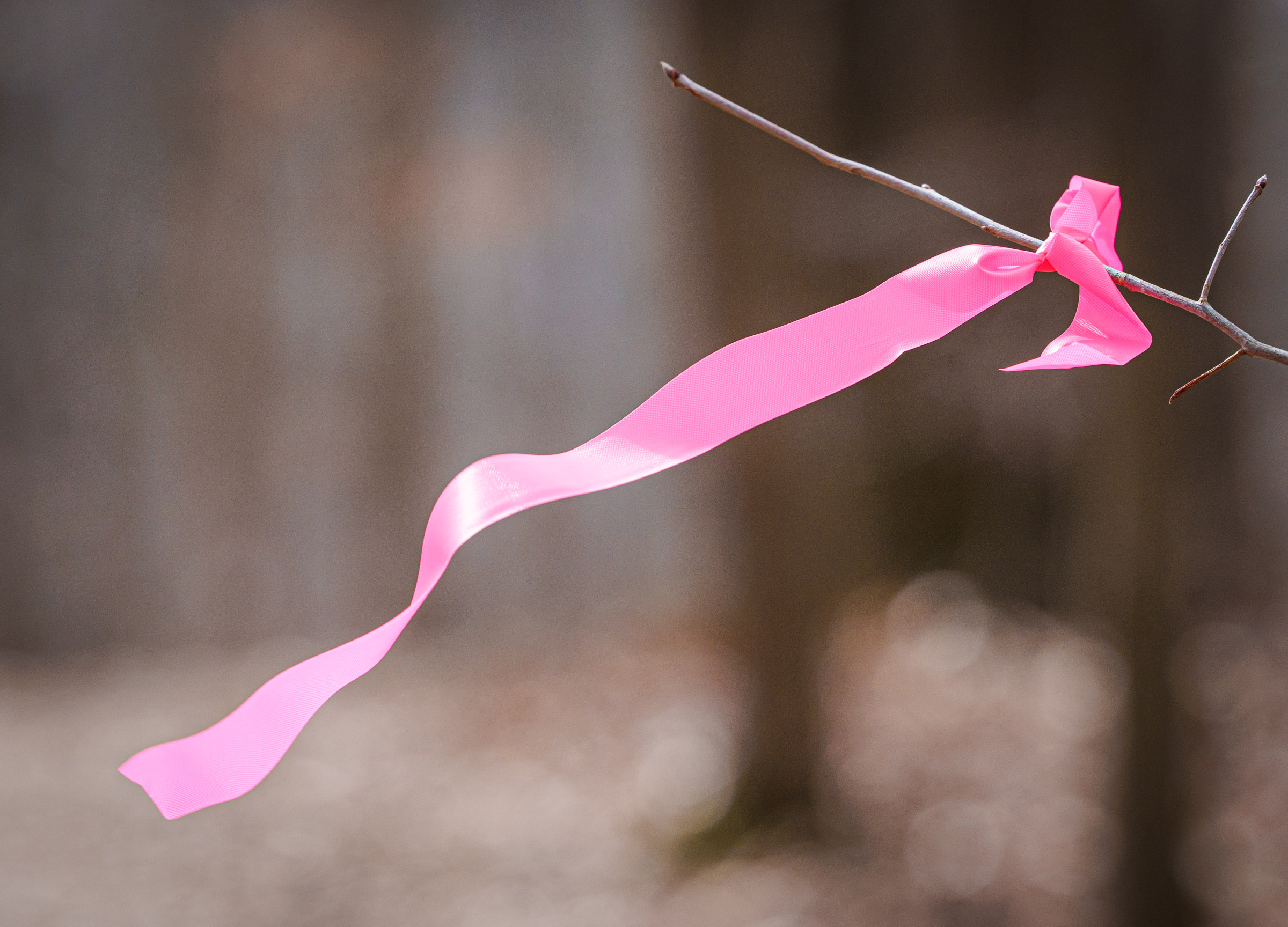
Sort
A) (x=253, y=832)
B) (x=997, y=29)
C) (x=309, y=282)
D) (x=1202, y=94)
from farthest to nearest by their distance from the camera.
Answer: (x=309, y=282) < (x=253, y=832) < (x=997, y=29) < (x=1202, y=94)

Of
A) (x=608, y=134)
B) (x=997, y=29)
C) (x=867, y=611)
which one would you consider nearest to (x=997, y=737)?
(x=867, y=611)

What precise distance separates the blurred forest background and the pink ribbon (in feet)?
1.98

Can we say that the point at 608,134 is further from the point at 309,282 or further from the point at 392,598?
the point at 392,598

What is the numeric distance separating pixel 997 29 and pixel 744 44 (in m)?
0.28

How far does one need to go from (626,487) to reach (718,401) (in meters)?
1.49

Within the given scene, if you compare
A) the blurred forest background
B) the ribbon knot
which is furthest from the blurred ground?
the ribbon knot

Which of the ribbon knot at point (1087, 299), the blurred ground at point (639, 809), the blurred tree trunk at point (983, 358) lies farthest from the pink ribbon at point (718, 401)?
the blurred ground at point (639, 809)

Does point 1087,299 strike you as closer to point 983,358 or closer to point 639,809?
point 983,358

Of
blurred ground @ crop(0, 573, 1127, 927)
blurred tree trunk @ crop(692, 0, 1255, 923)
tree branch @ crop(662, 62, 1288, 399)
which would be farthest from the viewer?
blurred ground @ crop(0, 573, 1127, 927)

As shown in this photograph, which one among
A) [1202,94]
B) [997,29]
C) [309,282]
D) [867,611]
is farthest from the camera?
[309,282]

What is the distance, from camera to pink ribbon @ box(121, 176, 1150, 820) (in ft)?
0.86

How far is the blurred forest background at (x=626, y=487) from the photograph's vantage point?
83cm

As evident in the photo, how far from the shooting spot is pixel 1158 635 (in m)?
→ 0.80

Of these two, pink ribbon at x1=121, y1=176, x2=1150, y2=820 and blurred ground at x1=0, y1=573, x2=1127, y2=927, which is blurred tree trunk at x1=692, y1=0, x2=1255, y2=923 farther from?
→ pink ribbon at x1=121, y1=176, x2=1150, y2=820
